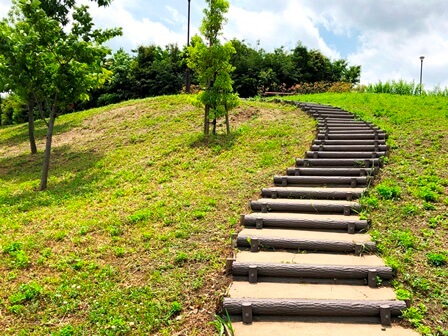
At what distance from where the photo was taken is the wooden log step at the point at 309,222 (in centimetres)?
702

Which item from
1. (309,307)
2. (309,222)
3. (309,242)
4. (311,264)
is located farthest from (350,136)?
(309,307)

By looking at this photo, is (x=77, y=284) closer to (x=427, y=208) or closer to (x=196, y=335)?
(x=196, y=335)

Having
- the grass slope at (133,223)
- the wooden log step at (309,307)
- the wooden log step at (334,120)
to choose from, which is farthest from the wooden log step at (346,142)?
the wooden log step at (309,307)

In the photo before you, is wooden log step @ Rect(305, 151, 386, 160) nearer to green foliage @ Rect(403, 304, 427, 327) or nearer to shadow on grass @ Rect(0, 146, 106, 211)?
green foliage @ Rect(403, 304, 427, 327)

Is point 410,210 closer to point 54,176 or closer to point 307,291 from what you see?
point 307,291

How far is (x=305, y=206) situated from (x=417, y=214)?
216 cm

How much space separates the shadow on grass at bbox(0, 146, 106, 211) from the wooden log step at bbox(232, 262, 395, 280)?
21.0 ft

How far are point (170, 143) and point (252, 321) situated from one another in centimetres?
970

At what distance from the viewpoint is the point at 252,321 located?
5.02m

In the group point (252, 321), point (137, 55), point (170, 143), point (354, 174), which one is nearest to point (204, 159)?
point (170, 143)

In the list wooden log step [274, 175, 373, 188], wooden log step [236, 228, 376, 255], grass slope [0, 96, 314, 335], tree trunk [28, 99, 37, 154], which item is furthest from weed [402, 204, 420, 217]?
tree trunk [28, 99, 37, 154]

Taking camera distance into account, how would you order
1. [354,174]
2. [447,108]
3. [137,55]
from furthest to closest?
[137,55], [447,108], [354,174]

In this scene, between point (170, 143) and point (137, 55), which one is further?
point (137, 55)

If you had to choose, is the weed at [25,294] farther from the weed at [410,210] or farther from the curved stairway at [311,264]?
the weed at [410,210]
